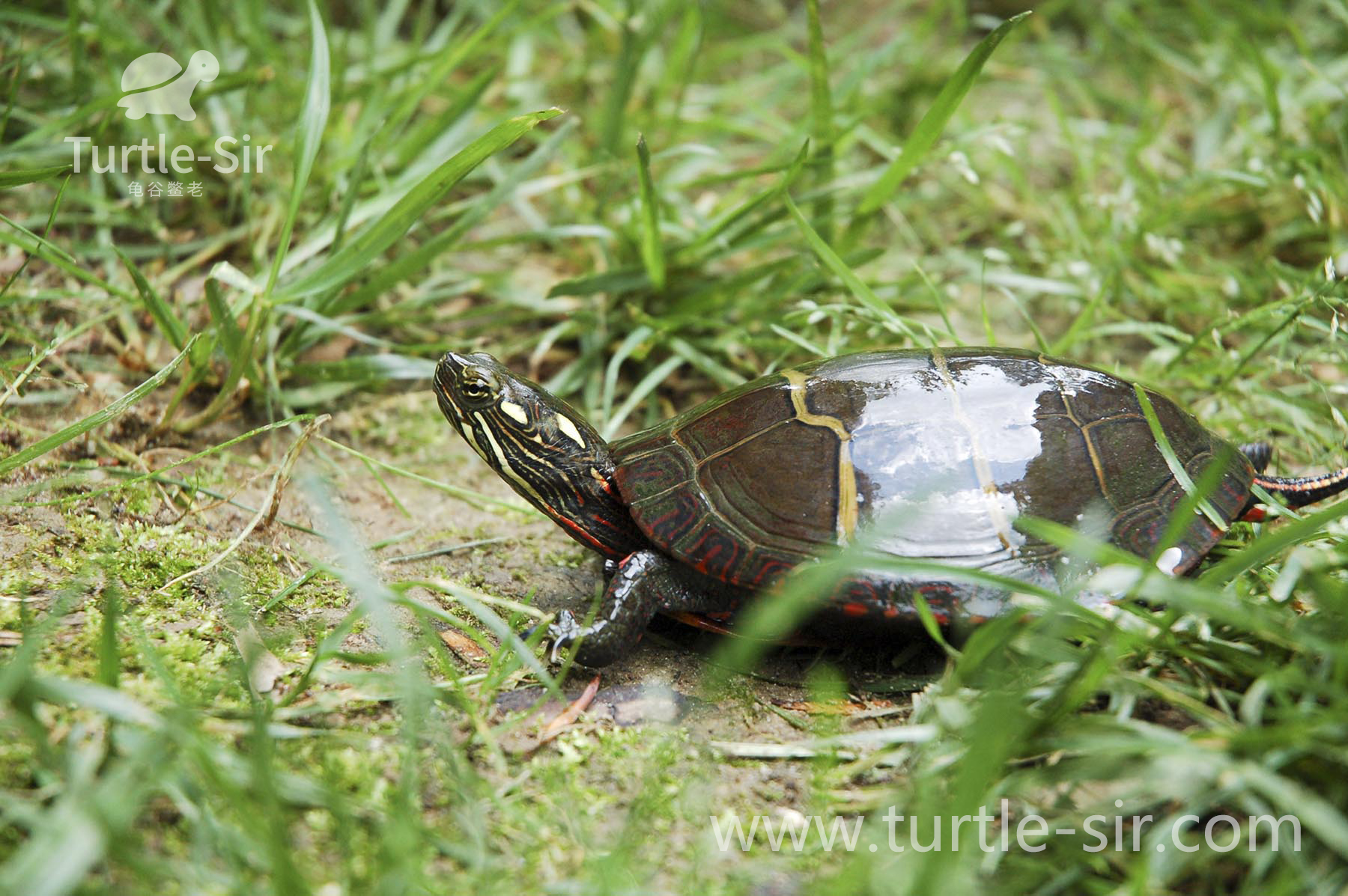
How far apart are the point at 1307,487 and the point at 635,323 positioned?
2318 millimetres

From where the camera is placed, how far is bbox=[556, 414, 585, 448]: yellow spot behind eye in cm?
273

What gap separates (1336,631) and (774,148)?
10.5 ft

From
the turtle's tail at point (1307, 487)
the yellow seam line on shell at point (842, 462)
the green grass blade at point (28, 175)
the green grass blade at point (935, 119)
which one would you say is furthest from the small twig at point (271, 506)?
the turtle's tail at point (1307, 487)

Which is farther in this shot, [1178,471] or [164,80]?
[164,80]

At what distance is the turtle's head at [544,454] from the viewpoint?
107 inches

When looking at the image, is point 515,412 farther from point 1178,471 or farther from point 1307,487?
point 1307,487

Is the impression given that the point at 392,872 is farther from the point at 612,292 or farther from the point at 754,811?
the point at 612,292

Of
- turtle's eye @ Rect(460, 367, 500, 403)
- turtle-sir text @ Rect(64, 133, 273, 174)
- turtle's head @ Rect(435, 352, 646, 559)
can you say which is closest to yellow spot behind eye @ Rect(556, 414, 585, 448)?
turtle's head @ Rect(435, 352, 646, 559)

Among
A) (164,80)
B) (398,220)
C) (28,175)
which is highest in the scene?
(164,80)

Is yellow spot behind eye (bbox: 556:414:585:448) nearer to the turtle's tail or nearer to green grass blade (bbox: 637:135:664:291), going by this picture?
green grass blade (bbox: 637:135:664:291)

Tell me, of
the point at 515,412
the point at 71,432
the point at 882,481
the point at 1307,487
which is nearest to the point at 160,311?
the point at 71,432

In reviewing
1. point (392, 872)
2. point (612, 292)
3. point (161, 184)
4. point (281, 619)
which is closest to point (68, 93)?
point (161, 184)

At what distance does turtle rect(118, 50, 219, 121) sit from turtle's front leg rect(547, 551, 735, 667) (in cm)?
276

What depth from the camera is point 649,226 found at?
3.39m
